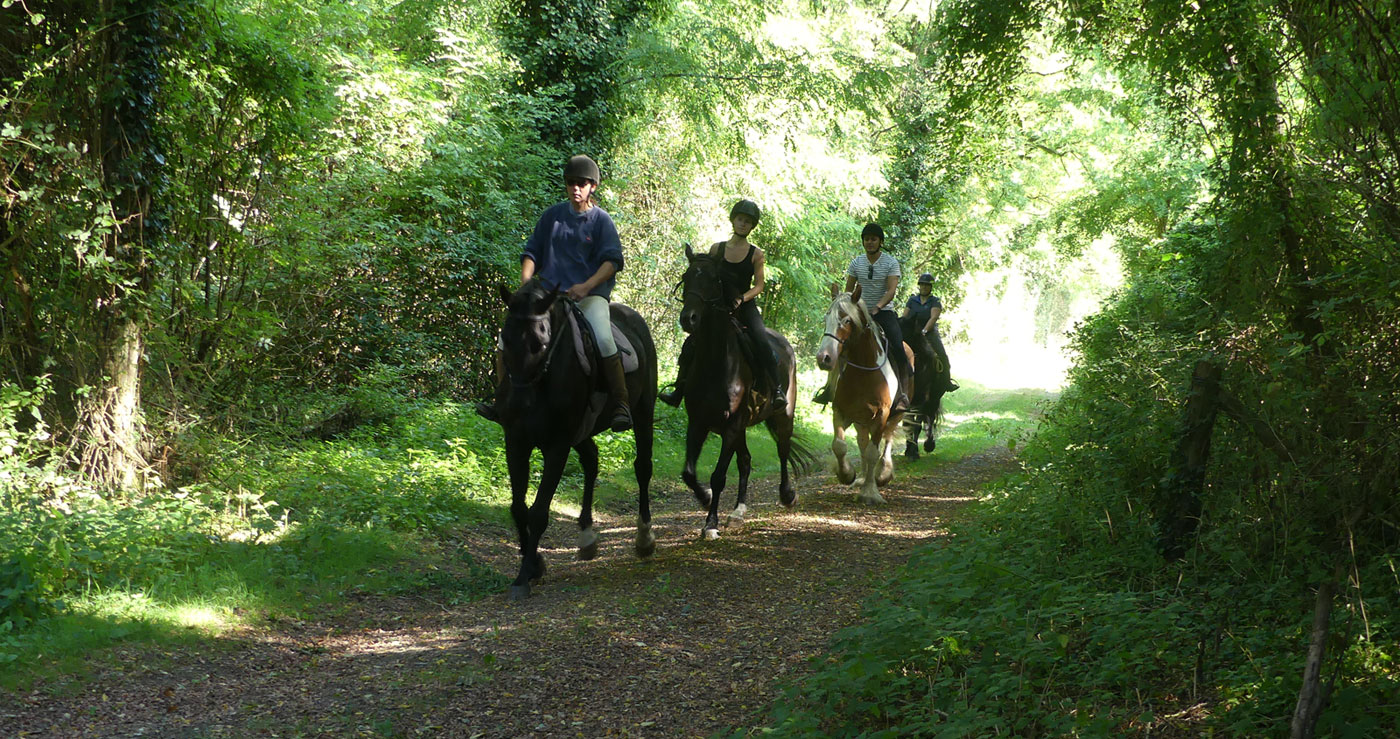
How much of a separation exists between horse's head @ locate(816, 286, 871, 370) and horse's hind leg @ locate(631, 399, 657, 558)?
1924mm

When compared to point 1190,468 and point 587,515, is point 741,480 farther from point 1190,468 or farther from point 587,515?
point 1190,468

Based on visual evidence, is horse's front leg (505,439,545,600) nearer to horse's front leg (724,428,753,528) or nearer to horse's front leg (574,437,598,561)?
horse's front leg (574,437,598,561)

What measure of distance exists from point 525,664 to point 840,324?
5.63m

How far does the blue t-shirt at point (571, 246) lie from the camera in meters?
7.59

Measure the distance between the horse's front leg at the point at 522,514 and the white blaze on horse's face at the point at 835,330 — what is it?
344 centimetres

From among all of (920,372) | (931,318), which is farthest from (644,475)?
(931,318)

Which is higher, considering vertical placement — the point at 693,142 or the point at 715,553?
the point at 693,142

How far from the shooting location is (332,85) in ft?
36.9

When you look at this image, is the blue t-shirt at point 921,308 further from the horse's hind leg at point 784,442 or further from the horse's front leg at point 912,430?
the horse's hind leg at point 784,442

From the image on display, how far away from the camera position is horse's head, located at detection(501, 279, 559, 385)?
6.74 m

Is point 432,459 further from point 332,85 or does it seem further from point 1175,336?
point 1175,336

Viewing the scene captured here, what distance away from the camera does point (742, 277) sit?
29.7 feet

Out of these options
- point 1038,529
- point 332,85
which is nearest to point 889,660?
point 1038,529

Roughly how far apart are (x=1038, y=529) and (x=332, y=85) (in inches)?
361
